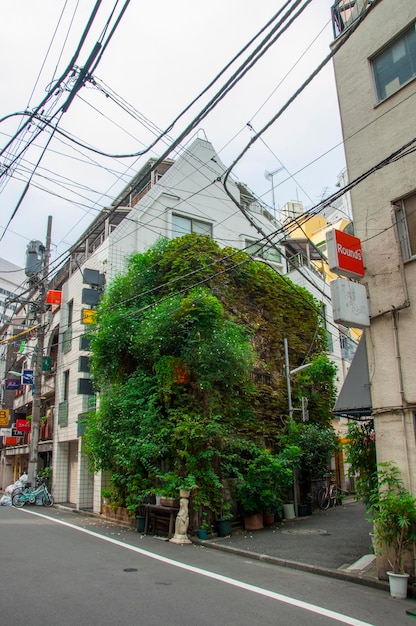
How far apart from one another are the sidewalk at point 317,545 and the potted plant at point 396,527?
0.47m

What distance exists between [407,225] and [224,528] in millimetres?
8770

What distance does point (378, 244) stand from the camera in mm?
8570

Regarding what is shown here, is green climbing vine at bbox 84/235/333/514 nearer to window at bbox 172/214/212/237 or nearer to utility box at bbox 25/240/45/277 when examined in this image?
window at bbox 172/214/212/237

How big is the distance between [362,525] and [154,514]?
5.75 metres

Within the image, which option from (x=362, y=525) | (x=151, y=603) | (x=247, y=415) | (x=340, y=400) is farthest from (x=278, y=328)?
(x=151, y=603)

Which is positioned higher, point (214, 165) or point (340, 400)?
point (214, 165)

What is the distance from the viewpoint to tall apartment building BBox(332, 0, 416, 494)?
25.4 feet

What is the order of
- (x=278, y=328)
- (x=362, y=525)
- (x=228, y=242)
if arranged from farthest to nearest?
(x=228, y=242), (x=278, y=328), (x=362, y=525)

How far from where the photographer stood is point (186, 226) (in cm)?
2120

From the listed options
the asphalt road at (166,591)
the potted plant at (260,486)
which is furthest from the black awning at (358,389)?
the potted plant at (260,486)

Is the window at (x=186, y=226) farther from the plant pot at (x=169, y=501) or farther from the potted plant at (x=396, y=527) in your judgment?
the potted plant at (x=396, y=527)

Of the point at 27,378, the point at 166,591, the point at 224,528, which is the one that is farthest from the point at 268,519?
the point at 27,378

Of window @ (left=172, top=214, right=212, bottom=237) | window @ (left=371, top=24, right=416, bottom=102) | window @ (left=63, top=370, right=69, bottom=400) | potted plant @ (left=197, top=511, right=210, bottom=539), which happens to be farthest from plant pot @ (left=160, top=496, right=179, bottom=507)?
window @ (left=63, top=370, right=69, bottom=400)

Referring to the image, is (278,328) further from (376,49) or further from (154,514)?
(376,49)
